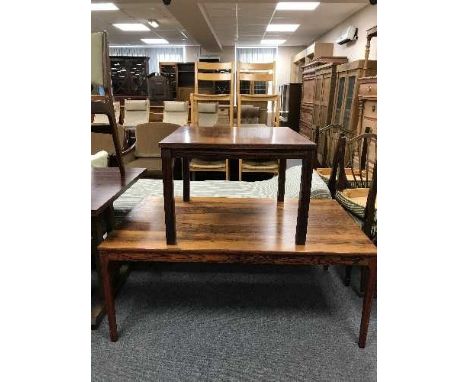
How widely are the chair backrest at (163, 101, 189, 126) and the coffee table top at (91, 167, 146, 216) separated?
4.82 m

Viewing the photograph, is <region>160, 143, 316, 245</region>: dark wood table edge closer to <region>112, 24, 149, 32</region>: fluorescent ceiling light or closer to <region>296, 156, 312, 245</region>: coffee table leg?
<region>296, 156, 312, 245</region>: coffee table leg

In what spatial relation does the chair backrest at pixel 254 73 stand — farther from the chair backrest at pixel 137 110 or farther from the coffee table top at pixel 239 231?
the chair backrest at pixel 137 110

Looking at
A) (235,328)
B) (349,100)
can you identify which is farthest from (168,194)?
(349,100)

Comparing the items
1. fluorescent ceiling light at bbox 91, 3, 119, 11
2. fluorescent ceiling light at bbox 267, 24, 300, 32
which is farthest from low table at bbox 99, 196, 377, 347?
fluorescent ceiling light at bbox 267, 24, 300, 32

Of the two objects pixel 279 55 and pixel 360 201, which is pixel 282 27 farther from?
pixel 360 201

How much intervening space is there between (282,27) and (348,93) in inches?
173

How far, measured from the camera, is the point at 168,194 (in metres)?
1.34

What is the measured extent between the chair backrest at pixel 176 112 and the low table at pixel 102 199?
482 centimetres

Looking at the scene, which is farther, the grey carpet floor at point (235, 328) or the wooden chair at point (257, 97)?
the wooden chair at point (257, 97)

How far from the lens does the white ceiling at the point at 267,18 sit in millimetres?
5668

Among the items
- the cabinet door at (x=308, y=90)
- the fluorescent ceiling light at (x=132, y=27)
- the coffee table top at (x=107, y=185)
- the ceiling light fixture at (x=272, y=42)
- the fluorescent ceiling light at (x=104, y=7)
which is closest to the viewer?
the coffee table top at (x=107, y=185)

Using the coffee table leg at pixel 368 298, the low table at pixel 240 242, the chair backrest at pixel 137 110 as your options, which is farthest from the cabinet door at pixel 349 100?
the chair backrest at pixel 137 110
